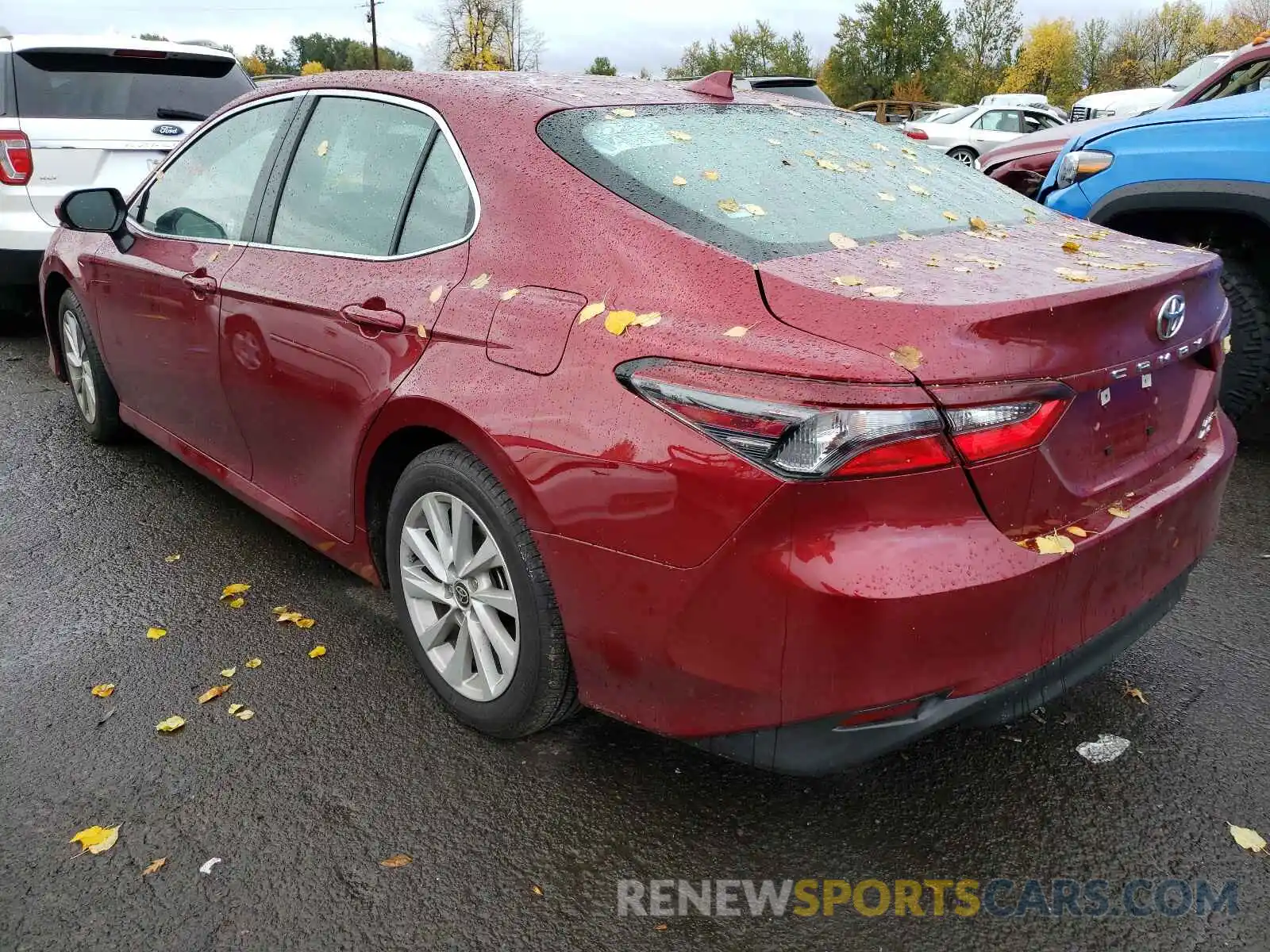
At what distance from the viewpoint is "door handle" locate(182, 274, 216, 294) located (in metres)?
3.32

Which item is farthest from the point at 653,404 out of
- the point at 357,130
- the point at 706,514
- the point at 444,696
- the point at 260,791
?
the point at 357,130

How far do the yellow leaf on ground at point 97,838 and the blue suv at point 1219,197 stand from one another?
4480 millimetres

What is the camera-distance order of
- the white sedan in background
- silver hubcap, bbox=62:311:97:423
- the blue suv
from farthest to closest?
the white sedan in background < silver hubcap, bbox=62:311:97:423 < the blue suv

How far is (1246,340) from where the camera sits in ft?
14.6

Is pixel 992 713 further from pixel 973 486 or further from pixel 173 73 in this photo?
pixel 173 73

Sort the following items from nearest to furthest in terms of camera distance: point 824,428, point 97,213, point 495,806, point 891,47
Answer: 1. point 824,428
2. point 495,806
3. point 97,213
4. point 891,47

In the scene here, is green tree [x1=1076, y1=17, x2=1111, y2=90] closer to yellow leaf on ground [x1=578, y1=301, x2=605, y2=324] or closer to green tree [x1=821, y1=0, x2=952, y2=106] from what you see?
green tree [x1=821, y1=0, x2=952, y2=106]

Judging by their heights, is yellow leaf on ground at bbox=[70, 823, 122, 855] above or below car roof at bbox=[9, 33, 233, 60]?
below

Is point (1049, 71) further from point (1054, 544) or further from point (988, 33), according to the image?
point (1054, 544)

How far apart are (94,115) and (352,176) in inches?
167

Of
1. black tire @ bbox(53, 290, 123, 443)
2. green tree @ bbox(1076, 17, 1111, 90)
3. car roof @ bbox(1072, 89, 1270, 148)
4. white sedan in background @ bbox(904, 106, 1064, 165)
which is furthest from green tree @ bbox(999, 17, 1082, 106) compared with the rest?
black tire @ bbox(53, 290, 123, 443)

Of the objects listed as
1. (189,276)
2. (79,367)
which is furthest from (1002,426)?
(79,367)

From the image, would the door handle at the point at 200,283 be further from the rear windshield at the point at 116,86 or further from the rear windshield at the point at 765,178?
the rear windshield at the point at 116,86

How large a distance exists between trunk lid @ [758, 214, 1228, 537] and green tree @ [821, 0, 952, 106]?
65983 mm
